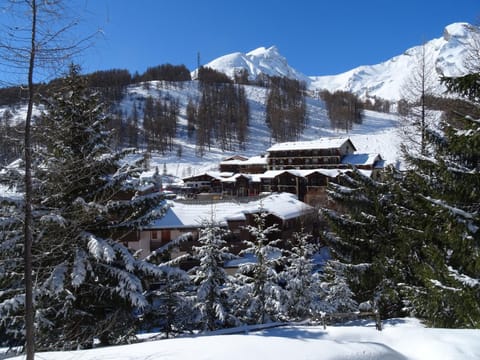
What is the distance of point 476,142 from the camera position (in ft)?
23.6

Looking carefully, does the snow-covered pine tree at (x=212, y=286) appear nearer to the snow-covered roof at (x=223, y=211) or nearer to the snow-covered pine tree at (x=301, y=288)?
the snow-covered pine tree at (x=301, y=288)

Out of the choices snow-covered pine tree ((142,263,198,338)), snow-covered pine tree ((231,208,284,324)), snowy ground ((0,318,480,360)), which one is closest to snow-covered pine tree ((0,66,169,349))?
snow-covered pine tree ((142,263,198,338))

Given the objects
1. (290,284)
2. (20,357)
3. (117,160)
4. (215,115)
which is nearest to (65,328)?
(20,357)

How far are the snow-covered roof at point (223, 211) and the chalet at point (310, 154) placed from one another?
25591 mm

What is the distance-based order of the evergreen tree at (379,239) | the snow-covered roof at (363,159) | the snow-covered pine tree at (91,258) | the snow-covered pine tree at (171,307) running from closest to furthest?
the snow-covered pine tree at (91,258) → the snow-covered pine tree at (171,307) → the evergreen tree at (379,239) → the snow-covered roof at (363,159)

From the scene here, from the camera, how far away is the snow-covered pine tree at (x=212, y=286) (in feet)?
38.0

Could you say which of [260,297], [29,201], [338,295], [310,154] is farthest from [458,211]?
[310,154]

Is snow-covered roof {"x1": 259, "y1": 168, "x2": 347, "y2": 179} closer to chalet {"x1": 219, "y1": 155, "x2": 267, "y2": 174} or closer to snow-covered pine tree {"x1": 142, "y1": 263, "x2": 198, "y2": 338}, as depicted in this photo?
chalet {"x1": 219, "y1": 155, "x2": 267, "y2": 174}

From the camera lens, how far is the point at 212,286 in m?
12.0

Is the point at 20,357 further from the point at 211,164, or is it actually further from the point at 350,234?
the point at 211,164

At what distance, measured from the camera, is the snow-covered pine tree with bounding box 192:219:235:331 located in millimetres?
11586

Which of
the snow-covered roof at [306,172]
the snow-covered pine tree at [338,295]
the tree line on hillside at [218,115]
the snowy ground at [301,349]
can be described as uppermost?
the tree line on hillside at [218,115]

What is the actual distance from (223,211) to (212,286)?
16089 mm

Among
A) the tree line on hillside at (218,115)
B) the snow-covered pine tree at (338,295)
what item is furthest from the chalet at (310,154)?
the snow-covered pine tree at (338,295)
